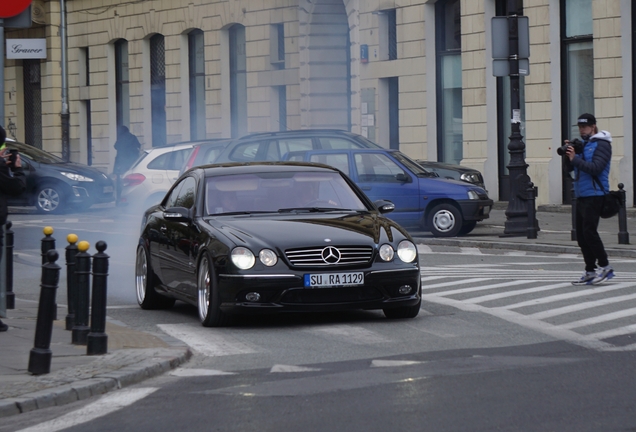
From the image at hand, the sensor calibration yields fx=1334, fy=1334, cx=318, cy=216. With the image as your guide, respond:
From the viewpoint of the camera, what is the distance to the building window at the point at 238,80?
3747cm

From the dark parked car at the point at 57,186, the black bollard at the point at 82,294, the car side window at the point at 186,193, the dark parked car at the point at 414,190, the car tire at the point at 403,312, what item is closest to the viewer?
the black bollard at the point at 82,294

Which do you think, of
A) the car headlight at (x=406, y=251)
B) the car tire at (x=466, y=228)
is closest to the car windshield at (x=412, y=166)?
the car tire at (x=466, y=228)

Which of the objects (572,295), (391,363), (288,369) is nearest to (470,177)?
(572,295)

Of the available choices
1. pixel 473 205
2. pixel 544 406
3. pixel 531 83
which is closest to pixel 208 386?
pixel 544 406

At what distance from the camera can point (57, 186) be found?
95.3ft

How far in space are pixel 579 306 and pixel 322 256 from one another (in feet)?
8.19

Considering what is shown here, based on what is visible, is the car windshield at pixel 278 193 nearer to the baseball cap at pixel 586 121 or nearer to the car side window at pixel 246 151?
the baseball cap at pixel 586 121

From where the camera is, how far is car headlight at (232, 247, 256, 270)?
10352 mm

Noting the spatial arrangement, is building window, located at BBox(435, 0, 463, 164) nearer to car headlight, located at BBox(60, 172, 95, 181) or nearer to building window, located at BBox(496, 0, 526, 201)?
building window, located at BBox(496, 0, 526, 201)

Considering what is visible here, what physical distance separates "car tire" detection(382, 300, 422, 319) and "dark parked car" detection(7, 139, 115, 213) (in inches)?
749

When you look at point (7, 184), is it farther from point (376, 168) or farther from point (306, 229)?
point (376, 168)

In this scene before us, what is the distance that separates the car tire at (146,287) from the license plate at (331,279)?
252cm

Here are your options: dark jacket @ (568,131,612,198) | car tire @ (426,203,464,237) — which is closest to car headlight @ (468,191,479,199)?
car tire @ (426,203,464,237)

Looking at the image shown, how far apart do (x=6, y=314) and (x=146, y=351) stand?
279 cm
